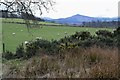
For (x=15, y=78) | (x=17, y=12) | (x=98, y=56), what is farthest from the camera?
(x=17, y=12)

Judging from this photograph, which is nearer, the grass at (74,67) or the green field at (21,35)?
the grass at (74,67)

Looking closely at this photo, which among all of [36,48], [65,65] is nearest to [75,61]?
[65,65]

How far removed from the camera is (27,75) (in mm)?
10820

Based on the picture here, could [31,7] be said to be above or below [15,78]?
above

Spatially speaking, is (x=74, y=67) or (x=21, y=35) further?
(x=21, y=35)

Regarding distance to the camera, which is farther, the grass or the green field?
the green field

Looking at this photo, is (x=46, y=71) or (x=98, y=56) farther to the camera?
(x=98, y=56)

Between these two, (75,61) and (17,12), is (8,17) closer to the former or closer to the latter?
(17,12)

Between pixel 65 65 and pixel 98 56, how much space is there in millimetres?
1605

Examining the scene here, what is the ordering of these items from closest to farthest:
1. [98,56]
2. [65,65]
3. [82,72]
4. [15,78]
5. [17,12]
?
1. [82,72]
2. [15,78]
3. [65,65]
4. [98,56]
5. [17,12]

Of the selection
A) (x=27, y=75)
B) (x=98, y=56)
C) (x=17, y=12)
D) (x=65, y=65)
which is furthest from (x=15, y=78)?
(x=17, y=12)

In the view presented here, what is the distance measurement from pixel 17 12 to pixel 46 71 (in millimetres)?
6399

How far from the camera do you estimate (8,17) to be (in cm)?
1731

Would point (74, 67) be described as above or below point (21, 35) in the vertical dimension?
above
